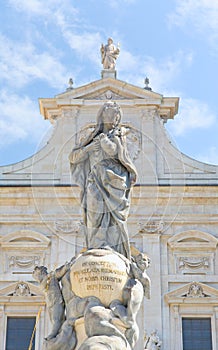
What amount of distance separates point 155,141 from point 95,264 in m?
15.9

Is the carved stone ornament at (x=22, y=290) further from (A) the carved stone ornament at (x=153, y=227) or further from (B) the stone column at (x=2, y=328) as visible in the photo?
(A) the carved stone ornament at (x=153, y=227)

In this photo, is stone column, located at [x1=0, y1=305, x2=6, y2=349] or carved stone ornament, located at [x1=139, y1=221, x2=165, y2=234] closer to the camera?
stone column, located at [x1=0, y1=305, x2=6, y2=349]

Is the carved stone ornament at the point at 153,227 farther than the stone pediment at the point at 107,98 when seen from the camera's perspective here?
No

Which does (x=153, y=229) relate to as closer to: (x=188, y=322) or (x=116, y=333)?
(x=188, y=322)

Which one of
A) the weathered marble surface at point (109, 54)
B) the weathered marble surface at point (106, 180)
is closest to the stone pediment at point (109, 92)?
the weathered marble surface at point (109, 54)

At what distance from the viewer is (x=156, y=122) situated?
24875mm

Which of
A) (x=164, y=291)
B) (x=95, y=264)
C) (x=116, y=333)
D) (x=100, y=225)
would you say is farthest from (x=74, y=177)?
(x=164, y=291)

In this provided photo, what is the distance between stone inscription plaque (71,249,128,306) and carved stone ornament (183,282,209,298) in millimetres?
13856

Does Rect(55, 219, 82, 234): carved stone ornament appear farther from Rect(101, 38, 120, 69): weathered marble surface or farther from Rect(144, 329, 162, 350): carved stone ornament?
Rect(101, 38, 120, 69): weathered marble surface

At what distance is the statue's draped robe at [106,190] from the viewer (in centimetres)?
959

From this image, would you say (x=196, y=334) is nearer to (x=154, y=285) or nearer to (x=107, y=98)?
(x=154, y=285)

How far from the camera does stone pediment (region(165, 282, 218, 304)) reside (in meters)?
22.5

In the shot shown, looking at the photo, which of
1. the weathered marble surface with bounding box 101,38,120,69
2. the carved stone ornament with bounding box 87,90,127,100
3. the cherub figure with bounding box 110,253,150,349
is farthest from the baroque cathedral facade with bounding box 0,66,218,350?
the cherub figure with bounding box 110,253,150,349

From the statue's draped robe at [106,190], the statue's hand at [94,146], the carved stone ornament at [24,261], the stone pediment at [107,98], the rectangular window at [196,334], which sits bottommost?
the statue's draped robe at [106,190]
